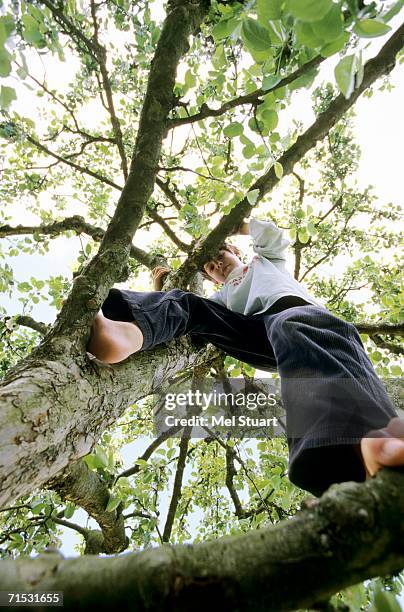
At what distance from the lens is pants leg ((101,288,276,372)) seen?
179 cm

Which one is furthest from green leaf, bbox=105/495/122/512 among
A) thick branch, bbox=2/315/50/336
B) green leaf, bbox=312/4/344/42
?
green leaf, bbox=312/4/344/42

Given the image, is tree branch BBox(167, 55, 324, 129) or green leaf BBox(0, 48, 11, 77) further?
tree branch BBox(167, 55, 324, 129)

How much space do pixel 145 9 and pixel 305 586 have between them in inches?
153

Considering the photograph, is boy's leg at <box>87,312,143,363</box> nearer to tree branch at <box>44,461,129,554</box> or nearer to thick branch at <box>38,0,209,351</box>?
thick branch at <box>38,0,209,351</box>

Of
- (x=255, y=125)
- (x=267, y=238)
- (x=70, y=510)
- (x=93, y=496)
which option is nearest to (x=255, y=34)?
(x=255, y=125)

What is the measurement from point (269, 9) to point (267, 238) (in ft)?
7.26

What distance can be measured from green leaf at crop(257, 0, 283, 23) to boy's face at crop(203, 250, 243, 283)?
7.86ft

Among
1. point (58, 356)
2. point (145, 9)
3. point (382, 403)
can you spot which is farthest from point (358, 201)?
point (58, 356)

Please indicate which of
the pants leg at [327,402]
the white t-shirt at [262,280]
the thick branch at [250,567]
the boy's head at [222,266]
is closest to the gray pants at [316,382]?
the pants leg at [327,402]

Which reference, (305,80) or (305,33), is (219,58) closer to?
(305,80)

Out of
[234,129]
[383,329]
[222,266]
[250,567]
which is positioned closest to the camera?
[250,567]

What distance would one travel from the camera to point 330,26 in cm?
78

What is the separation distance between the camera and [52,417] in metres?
1.16

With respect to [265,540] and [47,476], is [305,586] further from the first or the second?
[47,476]
